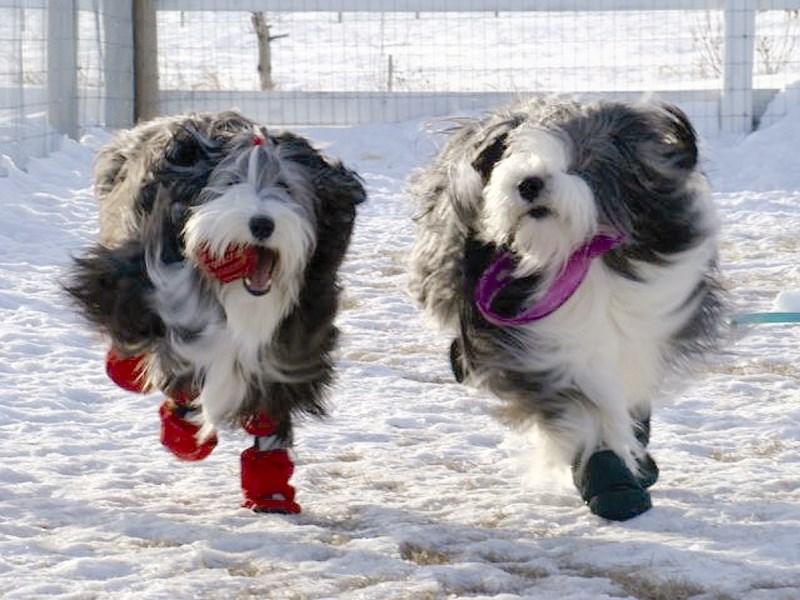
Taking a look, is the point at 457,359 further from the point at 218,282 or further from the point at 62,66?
the point at 62,66

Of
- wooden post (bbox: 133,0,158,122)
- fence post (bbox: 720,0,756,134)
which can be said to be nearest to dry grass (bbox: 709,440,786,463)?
fence post (bbox: 720,0,756,134)

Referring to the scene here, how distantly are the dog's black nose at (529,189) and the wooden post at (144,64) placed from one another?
877cm

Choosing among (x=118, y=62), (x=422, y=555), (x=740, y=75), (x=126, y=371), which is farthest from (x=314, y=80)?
(x=422, y=555)

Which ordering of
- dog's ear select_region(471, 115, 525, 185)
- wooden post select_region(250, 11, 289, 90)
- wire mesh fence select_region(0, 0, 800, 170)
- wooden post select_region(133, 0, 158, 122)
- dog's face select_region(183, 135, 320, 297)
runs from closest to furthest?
dog's face select_region(183, 135, 320, 297), dog's ear select_region(471, 115, 525, 185), wire mesh fence select_region(0, 0, 800, 170), wooden post select_region(133, 0, 158, 122), wooden post select_region(250, 11, 289, 90)

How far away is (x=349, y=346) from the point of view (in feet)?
20.4

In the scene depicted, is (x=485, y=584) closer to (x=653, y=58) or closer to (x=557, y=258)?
(x=557, y=258)

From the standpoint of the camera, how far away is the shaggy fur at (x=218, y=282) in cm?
372

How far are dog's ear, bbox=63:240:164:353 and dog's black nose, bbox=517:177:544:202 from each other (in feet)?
3.00

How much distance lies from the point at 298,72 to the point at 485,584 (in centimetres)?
1511

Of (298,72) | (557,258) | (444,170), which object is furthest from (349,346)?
(298,72)

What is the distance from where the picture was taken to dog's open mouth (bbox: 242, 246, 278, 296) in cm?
370

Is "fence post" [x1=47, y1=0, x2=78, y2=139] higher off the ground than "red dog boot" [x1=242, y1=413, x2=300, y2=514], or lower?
higher

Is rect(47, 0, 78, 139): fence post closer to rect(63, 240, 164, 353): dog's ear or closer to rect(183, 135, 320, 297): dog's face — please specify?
rect(63, 240, 164, 353): dog's ear

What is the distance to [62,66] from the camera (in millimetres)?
10859
